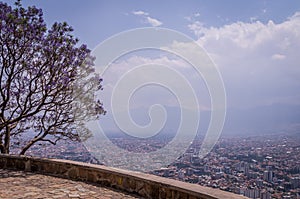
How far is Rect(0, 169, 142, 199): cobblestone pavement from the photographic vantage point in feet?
15.6

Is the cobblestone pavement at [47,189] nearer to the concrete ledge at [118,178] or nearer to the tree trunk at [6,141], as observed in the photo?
the concrete ledge at [118,178]

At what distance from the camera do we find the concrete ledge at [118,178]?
3.79 meters

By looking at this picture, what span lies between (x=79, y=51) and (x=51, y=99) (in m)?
1.47

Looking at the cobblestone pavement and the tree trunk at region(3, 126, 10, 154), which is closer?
the cobblestone pavement

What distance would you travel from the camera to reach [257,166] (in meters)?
5.88

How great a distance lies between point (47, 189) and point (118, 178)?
121 centimetres

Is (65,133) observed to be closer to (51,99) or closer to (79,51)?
(51,99)

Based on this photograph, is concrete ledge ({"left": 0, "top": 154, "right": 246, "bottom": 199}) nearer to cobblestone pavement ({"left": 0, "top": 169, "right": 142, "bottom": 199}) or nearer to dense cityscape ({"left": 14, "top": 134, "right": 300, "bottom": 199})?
cobblestone pavement ({"left": 0, "top": 169, "right": 142, "bottom": 199})

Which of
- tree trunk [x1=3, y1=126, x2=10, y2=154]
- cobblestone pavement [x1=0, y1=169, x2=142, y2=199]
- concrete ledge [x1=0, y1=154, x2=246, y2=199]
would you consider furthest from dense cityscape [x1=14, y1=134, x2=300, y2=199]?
tree trunk [x1=3, y1=126, x2=10, y2=154]

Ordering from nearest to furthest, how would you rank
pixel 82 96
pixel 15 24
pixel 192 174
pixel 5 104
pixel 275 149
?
1. pixel 192 174
2. pixel 275 149
3. pixel 15 24
4. pixel 5 104
5. pixel 82 96

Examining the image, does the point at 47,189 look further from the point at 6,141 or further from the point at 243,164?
the point at 6,141

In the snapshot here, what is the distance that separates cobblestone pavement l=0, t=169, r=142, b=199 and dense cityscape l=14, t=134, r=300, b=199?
1.07 m

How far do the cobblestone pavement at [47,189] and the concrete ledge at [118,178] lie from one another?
6.9 inches

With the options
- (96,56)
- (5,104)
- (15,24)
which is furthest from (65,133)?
(15,24)
